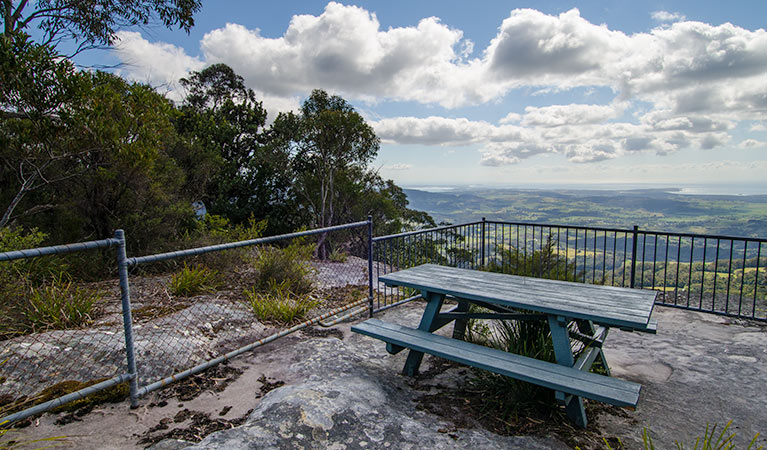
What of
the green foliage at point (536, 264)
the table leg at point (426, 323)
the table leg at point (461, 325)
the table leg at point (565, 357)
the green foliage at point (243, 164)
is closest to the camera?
→ the table leg at point (565, 357)

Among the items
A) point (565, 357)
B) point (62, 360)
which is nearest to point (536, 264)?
point (565, 357)

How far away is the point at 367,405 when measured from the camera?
279 centimetres

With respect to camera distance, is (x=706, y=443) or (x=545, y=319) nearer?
(x=706, y=443)

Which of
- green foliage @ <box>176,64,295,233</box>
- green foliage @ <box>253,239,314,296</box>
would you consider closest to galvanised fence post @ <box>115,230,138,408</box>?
green foliage @ <box>253,239,314,296</box>

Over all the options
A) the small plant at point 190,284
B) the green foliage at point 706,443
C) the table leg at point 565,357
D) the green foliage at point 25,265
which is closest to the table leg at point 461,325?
the table leg at point 565,357

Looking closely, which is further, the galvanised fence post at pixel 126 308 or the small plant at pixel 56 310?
the small plant at pixel 56 310

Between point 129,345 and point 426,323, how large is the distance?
2327mm

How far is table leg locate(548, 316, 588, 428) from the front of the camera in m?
2.66

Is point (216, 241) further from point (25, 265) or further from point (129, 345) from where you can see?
point (129, 345)

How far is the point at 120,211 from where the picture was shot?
25.5 feet

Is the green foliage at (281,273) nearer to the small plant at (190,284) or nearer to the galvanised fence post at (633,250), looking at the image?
the small plant at (190,284)

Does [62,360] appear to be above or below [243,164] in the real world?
below

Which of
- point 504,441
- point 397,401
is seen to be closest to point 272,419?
point 397,401

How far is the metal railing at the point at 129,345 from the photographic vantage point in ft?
8.98
